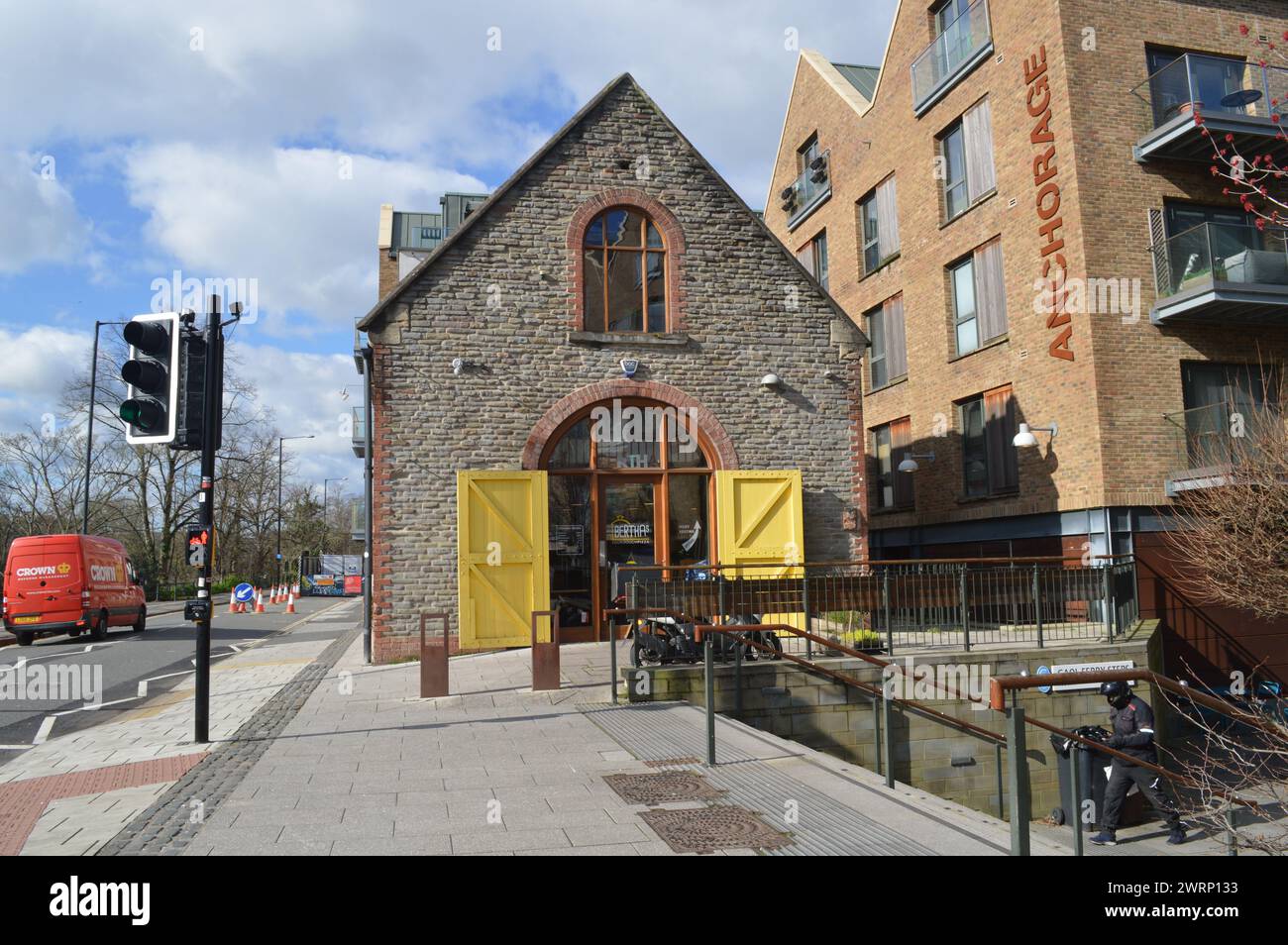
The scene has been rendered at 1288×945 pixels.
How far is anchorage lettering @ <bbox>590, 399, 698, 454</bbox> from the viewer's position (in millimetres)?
15320

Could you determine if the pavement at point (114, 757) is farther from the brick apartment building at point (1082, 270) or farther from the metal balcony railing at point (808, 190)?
the metal balcony railing at point (808, 190)

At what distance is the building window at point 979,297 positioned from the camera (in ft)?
63.1

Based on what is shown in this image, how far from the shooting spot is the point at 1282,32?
1852 centimetres

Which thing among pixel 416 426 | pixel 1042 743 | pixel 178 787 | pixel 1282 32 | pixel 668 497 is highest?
pixel 1282 32

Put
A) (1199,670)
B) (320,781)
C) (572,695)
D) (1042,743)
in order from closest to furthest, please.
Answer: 1. (320,781)
2. (572,695)
3. (1042,743)
4. (1199,670)

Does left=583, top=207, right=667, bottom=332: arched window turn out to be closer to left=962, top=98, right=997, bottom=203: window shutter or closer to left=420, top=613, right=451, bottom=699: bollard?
left=420, top=613, right=451, bottom=699: bollard

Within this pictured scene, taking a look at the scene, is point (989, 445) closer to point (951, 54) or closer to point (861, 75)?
point (951, 54)

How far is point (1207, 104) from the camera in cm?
1681

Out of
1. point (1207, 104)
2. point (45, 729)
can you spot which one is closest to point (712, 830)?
point (45, 729)

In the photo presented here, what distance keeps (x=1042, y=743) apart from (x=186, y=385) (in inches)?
439

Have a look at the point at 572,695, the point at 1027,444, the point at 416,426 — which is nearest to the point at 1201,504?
the point at 1027,444

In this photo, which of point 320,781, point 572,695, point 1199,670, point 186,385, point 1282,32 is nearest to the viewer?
point 320,781

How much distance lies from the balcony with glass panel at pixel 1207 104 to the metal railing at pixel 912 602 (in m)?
7.84

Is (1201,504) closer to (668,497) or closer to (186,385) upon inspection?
(668,497)
